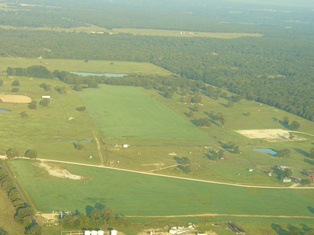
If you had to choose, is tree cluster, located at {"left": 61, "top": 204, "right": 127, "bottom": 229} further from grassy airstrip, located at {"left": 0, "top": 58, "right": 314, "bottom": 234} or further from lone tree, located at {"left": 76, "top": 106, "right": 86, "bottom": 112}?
lone tree, located at {"left": 76, "top": 106, "right": 86, "bottom": 112}

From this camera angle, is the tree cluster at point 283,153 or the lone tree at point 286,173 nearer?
the lone tree at point 286,173

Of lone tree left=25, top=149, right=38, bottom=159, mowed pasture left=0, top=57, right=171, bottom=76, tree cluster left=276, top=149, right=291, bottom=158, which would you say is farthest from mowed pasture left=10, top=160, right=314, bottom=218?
mowed pasture left=0, top=57, right=171, bottom=76

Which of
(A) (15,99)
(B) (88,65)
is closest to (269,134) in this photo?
(A) (15,99)

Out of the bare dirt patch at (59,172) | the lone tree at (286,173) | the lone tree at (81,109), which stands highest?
the bare dirt patch at (59,172)

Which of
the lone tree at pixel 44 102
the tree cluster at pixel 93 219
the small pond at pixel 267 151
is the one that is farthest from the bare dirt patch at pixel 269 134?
the tree cluster at pixel 93 219

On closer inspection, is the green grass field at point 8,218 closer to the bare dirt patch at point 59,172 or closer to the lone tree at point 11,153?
the bare dirt patch at point 59,172

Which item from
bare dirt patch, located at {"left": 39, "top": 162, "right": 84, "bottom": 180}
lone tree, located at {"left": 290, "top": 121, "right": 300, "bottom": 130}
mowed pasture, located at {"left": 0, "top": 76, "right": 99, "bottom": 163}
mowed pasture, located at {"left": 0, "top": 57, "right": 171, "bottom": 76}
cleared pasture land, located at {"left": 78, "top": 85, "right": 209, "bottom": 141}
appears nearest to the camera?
bare dirt patch, located at {"left": 39, "top": 162, "right": 84, "bottom": 180}
